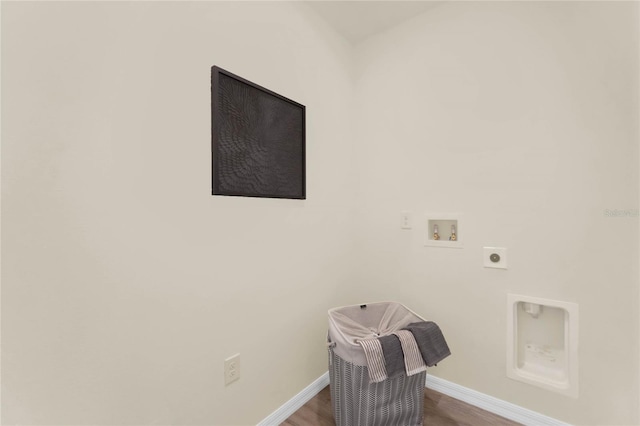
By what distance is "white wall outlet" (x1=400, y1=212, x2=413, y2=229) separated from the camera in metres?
1.91

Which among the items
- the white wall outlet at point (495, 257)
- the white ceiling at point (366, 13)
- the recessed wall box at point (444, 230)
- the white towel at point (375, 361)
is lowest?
the white towel at point (375, 361)

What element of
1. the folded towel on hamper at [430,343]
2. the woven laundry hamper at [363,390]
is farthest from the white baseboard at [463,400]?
the folded towel on hamper at [430,343]

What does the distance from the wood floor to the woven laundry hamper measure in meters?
0.15

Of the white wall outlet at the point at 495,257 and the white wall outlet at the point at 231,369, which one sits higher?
the white wall outlet at the point at 495,257

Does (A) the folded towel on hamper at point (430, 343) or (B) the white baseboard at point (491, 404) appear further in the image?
(B) the white baseboard at point (491, 404)

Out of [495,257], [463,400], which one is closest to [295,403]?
[463,400]

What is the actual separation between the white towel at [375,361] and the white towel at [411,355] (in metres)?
0.11

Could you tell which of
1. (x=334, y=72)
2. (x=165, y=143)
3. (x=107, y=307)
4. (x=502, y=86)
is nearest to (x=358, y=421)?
(x=107, y=307)

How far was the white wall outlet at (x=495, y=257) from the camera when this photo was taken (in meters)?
1.61

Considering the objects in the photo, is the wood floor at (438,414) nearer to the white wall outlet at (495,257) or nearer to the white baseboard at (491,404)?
the white baseboard at (491,404)

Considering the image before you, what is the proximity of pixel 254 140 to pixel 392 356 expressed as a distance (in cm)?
121

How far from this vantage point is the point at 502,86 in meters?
1.62

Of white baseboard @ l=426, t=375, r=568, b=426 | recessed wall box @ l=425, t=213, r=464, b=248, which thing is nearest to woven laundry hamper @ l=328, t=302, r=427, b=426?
white baseboard @ l=426, t=375, r=568, b=426

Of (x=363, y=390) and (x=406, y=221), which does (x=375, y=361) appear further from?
(x=406, y=221)
